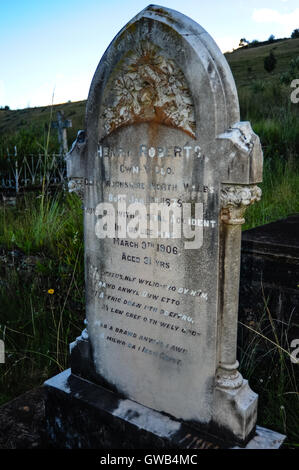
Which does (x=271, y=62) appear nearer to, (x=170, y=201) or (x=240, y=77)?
(x=240, y=77)

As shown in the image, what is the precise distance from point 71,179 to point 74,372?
1287 mm

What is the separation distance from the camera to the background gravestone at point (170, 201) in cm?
191

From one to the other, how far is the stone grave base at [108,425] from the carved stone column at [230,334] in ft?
0.49

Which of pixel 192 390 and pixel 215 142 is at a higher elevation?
pixel 215 142

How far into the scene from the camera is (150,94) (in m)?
2.12

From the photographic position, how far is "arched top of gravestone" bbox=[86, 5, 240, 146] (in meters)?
1.88

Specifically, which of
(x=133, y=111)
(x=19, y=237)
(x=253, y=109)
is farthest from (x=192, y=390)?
(x=253, y=109)

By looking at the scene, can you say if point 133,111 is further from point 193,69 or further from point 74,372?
point 74,372

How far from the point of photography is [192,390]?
2199 millimetres

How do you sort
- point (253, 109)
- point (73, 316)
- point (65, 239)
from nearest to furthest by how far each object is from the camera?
point (73, 316) < point (65, 239) < point (253, 109)

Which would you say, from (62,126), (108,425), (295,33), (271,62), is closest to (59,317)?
(108,425)

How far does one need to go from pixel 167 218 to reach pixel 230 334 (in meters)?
0.67

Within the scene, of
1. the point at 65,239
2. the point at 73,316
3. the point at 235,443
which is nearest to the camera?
the point at 235,443

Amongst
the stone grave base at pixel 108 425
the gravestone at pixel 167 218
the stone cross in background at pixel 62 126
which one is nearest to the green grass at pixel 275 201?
the gravestone at pixel 167 218
